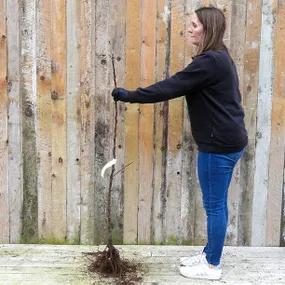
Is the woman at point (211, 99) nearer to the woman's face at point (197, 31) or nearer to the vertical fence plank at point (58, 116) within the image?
the woman's face at point (197, 31)

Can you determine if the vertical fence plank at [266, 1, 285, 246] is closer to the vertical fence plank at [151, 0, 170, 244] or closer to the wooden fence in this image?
the wooden fence

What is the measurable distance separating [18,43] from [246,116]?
5.11ft

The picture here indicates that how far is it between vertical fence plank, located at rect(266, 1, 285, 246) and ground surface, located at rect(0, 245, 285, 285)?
0.17m

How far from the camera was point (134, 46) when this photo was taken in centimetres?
396

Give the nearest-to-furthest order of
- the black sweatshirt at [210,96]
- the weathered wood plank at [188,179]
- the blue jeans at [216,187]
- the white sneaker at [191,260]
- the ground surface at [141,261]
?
the black sweatshirt at [210,96]
the blue jeans at [216,187]
the ground surface at [141,261]
the white sneaker at [191,260]
the weathered wood plank at [188,179]

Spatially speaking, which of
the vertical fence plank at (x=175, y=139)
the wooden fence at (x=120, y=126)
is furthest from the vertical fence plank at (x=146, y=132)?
the vertical fence plank at (x=175, y=139)

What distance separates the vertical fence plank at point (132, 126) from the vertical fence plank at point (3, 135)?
79 centimetres

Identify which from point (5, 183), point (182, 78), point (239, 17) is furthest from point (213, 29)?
point (5, 183)

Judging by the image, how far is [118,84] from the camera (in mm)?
3998

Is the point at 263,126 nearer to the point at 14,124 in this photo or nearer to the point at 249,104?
the point at 249,104

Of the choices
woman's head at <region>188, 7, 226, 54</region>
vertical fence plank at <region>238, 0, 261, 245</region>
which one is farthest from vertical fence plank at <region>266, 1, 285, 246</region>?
woman's head at <region>188, 7, 226, 54</region>

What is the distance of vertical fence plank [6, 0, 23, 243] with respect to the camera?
394 cm

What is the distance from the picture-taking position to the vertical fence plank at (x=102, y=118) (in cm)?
394

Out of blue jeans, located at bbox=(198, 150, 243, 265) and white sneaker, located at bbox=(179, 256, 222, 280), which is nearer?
blue jeans, located at bbox=(198, 150, 243, 265)
